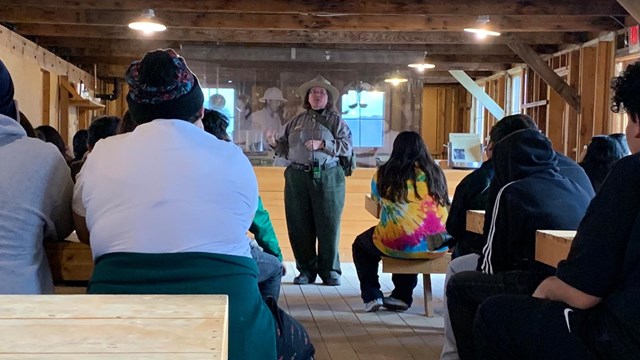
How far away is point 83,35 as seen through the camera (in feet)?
30.0

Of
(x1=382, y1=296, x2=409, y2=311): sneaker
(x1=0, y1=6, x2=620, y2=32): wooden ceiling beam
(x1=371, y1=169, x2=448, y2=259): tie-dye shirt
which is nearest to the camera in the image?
(x1=371, y1=169, x2=448, y2=259): tie-dye shirt

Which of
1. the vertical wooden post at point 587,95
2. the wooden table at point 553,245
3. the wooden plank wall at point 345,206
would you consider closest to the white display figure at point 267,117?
the wooden plank wall at point 345,206

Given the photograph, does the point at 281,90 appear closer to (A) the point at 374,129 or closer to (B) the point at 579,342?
(A) the point at 374,129

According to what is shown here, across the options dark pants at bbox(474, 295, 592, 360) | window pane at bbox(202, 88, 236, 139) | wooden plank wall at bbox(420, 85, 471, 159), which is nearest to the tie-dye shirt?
dark pants at bbox(474, 295, 592, 360)

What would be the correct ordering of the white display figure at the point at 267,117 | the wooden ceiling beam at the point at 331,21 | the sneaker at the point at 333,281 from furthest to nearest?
the white display figure at the point at 267,117 < the wooden ceiling beam at the point at 331,21 < the sneaker at the point at 333,281

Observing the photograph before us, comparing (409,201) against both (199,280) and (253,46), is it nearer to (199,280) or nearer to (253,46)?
(199,280)

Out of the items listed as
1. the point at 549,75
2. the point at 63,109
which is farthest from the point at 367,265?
the point at 63,109

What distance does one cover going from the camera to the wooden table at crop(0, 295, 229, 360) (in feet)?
3.91

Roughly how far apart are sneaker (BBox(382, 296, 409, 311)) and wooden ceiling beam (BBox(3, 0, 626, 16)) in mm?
3341

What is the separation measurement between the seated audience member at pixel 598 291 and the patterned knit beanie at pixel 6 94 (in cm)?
149

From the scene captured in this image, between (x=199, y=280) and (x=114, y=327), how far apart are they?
427 mm

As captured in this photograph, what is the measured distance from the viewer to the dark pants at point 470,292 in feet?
8.92

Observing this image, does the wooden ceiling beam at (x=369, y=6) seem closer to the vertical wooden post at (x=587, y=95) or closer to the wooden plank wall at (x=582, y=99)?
the wooden plank wall at (x=582, y=99)

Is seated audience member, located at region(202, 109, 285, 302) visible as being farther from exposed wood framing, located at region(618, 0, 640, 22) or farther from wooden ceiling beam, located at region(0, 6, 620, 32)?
wooden ceiling beam, located at region(0, 6, 620, 32)
